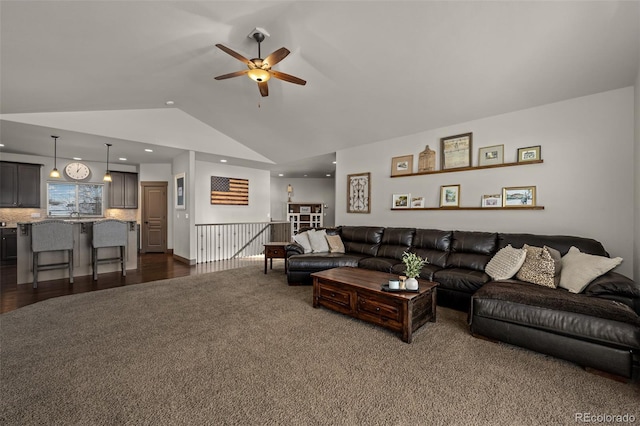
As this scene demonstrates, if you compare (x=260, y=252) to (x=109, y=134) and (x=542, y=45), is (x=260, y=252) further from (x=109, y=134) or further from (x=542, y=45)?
(x=542, y=45)

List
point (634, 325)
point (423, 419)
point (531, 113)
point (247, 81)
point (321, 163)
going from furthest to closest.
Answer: point (321, 163), point (247, 81), point (531, 113), point (634, 325), point (423, 419)

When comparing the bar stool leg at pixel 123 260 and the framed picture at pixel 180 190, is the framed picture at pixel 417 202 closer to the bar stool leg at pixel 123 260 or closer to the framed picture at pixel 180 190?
the framed picture at pixel 180 190

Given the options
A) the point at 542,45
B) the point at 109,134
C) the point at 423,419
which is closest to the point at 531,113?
the point at 542,45

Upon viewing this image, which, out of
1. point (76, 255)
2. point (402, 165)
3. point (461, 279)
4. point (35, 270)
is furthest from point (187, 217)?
point (461, 279)

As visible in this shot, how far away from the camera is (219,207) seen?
7.73m

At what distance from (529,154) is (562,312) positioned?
2477mm

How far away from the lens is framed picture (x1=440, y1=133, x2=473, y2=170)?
430 centimetres

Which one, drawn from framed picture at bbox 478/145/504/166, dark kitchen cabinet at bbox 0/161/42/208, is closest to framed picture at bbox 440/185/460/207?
framed picture at bbox 478/145/504/166

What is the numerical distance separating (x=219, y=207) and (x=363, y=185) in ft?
14.5

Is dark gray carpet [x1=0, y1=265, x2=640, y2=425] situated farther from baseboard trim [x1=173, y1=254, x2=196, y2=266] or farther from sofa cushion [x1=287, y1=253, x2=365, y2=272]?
baseboard trim [x1=173, y1=254, x2=196, y2=266]

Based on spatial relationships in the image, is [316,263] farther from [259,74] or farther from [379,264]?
[259,74]

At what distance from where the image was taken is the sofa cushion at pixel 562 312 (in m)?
1.96

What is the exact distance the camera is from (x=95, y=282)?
457 centimetres

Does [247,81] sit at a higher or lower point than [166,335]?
higher
